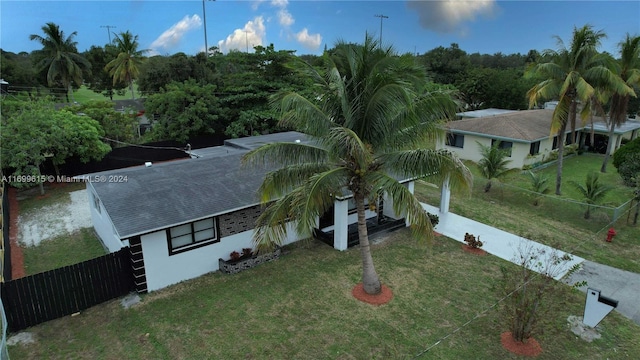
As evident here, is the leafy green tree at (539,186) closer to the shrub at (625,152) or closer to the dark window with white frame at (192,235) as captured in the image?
the shrub at (625,152)

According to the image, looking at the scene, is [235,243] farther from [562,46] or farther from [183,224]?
[562,46]

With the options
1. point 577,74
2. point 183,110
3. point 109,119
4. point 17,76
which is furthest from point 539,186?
point 17,76

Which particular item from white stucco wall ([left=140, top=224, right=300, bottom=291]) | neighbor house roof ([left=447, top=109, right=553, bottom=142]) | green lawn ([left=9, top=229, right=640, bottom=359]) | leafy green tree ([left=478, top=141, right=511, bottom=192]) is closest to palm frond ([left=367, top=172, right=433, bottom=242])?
green lawn ([left=9, top=229, right=640, bottom=359])

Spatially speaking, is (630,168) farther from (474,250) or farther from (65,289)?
(65,289)

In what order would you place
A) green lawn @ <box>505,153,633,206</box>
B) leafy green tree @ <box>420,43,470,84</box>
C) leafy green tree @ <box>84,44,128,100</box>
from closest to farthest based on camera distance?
1. green lawn @ <box>505,153,633,206</box>
2. leafy green tree @ <box>420,43,470,84</box>
3. leafy green tree @ <box>84,44,128,100</box>

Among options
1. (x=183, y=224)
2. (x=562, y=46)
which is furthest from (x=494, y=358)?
(x=562, y=46)

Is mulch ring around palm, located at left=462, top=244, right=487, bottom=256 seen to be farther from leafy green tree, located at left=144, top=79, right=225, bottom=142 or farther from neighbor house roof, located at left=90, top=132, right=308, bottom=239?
leafy green tree, located at left=144, top=79, right=225, bottom=142
